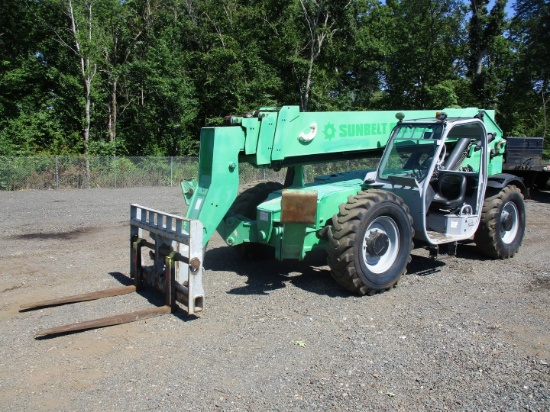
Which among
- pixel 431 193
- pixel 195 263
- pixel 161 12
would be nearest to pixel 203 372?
pixel 195 263

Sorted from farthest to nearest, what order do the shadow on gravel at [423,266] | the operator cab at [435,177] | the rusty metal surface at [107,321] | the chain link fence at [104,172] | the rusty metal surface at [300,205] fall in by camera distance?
the chain link fence at [104,172] < the shadow on gravel at [423,266] < the operator cab at [435,177] < the rusty metal surface at [300,205] < the rusty metal surface at [107,321]

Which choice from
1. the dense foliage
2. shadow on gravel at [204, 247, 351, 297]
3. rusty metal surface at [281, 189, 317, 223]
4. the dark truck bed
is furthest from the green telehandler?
the dense foliage

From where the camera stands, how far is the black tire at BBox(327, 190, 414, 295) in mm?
6766

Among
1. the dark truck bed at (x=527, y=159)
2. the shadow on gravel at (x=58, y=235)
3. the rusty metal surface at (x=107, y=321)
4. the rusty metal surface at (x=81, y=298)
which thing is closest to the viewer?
the rusty metal surface at (x=107, y=321)

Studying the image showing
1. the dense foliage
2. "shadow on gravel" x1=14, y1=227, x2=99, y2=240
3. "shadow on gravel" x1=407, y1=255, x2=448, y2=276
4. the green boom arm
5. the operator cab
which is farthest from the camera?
the dense foliage

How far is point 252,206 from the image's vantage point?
8.50 m

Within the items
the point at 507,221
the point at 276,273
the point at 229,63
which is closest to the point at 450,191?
the point at 507,221

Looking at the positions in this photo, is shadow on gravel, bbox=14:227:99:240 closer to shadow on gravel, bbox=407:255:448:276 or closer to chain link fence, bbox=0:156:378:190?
shadow on gravel, bbox=407:255:448:276

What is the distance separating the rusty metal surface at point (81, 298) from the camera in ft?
21.2

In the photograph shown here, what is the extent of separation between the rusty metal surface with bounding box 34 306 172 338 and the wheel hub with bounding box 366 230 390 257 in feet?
8.91

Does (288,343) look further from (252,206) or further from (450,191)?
(450,191)

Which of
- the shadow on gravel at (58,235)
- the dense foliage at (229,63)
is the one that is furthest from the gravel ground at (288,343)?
the dense foliage at (229,63)

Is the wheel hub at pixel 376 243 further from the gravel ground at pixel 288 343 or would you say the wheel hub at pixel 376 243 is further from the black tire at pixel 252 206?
the black tire at pixel 252 206

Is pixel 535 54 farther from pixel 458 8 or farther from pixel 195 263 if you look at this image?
pixel 195 263
